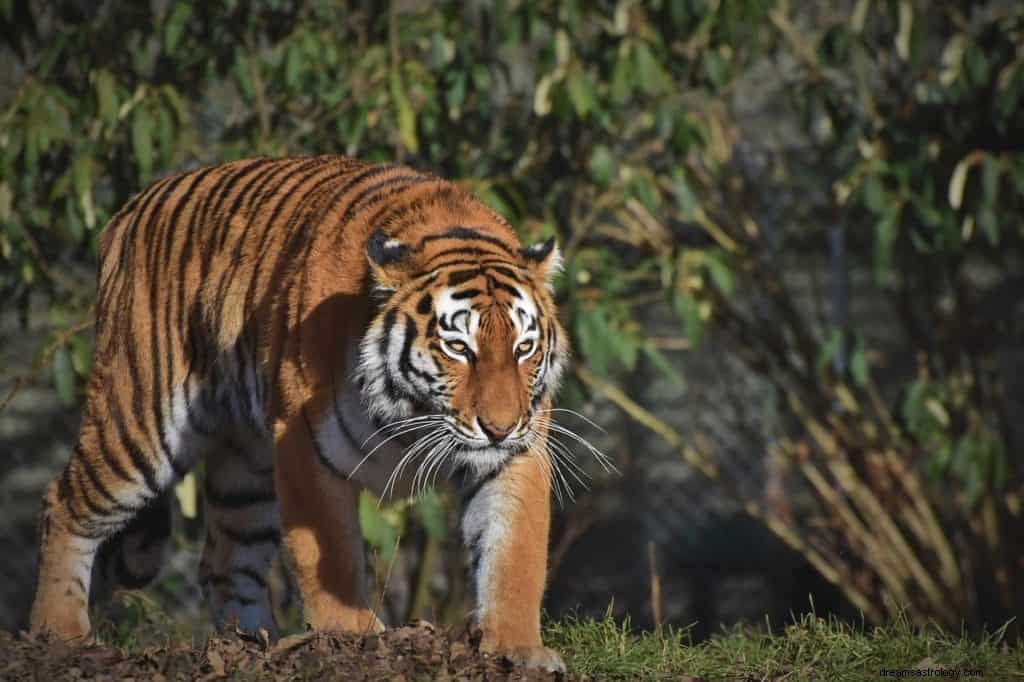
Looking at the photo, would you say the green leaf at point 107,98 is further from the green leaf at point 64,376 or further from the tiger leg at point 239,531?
the tiger leg at point 239,531

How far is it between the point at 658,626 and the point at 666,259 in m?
1.87

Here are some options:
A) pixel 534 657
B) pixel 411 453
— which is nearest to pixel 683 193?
pixel 411 453

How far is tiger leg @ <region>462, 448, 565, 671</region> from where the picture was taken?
10.6ft

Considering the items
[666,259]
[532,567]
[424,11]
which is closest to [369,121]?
[424,11]

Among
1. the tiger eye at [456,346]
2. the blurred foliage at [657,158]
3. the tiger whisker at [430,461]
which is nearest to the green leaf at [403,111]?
the blurred foliage at [657,158]

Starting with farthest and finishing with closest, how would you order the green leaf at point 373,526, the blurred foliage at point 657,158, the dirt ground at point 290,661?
the blurred foliage at point 657,158 < the green leaf at point 373,526 < the dirt ground at point 290,661

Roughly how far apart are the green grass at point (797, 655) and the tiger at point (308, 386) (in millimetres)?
200

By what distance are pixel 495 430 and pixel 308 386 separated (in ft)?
1.74

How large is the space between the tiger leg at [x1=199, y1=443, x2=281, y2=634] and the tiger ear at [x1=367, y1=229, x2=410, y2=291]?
44.0 inches

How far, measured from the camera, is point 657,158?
5840 millimetres

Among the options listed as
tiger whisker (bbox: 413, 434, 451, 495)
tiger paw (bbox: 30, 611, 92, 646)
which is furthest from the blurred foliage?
tiger whisker (bbox: 413, 434, 451, 495)

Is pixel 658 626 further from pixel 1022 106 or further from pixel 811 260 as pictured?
pixel 811 260

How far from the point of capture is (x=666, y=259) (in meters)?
5.14

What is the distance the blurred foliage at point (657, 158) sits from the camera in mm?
4969
